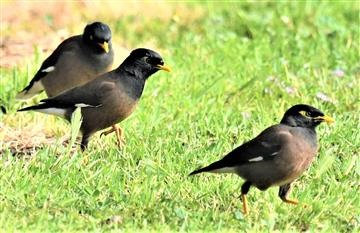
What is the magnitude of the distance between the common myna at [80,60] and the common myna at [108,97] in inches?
22.8

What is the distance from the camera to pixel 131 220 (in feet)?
23.4

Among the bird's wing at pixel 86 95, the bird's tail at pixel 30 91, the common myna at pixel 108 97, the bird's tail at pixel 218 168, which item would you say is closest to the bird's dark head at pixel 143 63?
the common myna at pixel 108 97

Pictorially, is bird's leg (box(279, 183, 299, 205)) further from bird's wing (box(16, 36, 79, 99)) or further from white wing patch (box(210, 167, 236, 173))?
bird's wing (box(16, 36, 79, 99))

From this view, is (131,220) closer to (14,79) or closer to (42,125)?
(42,125)

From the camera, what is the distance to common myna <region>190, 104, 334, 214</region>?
23.9ft

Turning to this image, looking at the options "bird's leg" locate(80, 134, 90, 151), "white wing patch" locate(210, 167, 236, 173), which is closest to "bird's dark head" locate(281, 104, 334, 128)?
"white wing patch" locate(210, 167, 236, 173)

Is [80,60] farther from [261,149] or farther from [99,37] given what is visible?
[261,149]

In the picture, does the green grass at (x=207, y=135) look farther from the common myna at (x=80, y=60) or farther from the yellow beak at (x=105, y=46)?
the yellow beak at (x=105, y=46)

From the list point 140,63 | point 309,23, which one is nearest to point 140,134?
point 140,63

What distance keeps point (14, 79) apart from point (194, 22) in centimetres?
417

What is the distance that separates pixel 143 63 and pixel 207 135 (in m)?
0.92

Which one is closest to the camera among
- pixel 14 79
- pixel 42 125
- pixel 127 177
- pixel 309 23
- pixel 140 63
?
pixel 127 177

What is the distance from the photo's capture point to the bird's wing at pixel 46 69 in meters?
9.59

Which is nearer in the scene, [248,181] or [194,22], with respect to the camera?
[248,181]
